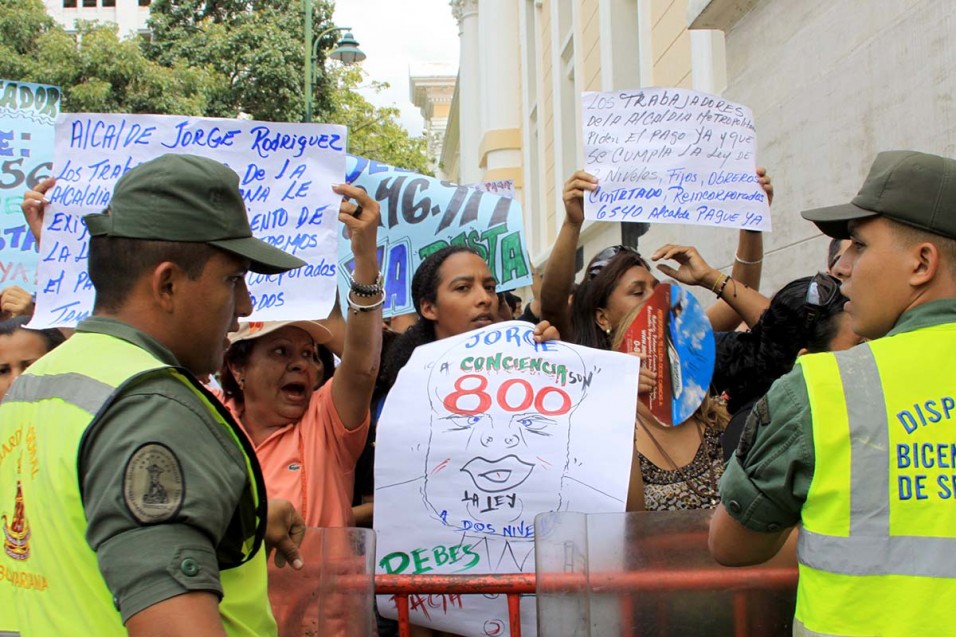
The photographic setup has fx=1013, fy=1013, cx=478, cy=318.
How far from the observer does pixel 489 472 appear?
2967 mm

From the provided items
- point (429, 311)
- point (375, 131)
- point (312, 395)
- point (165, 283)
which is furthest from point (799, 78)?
point (375, 131)

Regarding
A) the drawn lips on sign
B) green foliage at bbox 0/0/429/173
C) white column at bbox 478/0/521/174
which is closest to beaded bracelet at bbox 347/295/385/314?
the drawn lips on sign

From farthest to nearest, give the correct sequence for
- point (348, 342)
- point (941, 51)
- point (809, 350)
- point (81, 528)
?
point (941, 51), point (809, 350), point (348, 342), point (81, 528)

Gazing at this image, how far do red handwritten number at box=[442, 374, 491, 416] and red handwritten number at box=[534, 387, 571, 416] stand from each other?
15 centimetres

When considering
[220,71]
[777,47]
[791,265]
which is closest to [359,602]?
[791,265]

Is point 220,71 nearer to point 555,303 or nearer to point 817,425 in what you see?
point 555,303

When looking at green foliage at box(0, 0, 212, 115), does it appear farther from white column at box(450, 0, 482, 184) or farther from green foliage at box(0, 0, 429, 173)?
white column at box(450, 0, 482, 184)

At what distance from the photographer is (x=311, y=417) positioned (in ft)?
10.7

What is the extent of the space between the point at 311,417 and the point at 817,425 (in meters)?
1.78

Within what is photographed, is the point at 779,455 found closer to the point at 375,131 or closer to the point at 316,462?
the point at 316,462

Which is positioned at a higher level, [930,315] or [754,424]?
[930,315]

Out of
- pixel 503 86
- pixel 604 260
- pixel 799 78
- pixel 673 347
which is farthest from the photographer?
pixel 503 86

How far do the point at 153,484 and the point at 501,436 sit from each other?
1573 mm

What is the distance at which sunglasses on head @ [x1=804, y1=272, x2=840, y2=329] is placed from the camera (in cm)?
331
